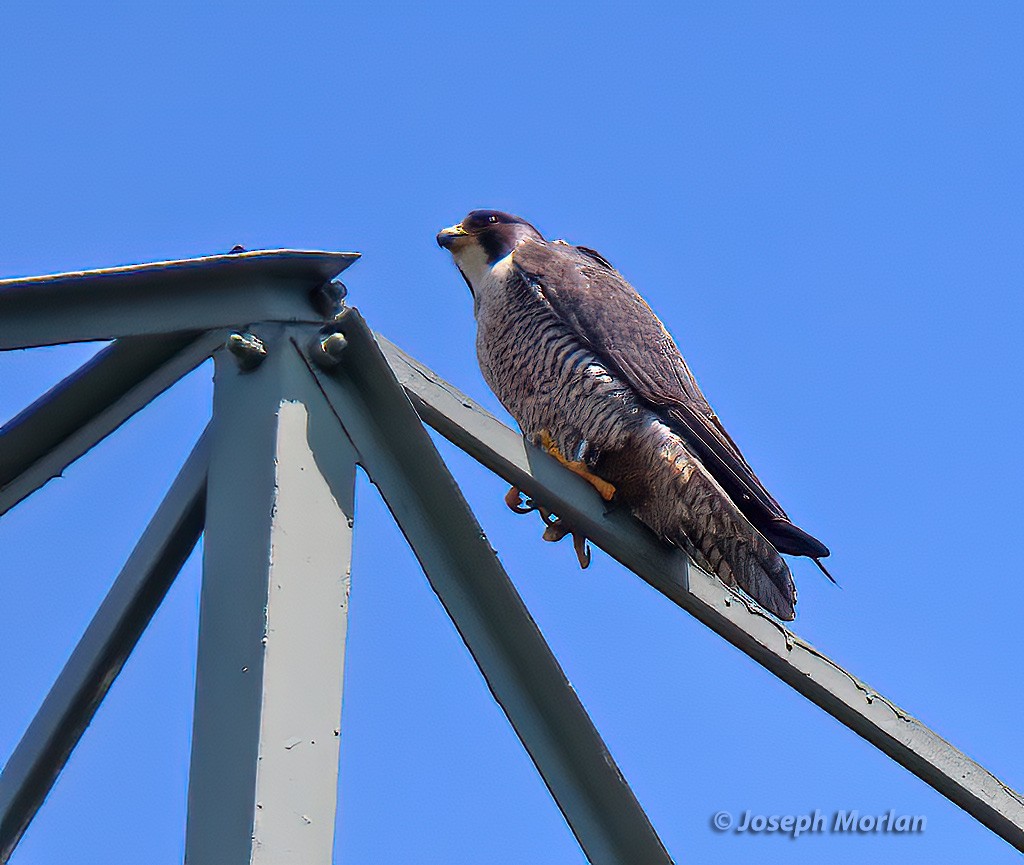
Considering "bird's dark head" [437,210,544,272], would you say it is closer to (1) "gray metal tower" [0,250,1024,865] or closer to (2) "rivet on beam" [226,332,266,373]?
(1) "gray metal tower" [0,250,1024,865]

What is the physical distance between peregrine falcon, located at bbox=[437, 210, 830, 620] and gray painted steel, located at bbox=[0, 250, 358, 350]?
1165mm

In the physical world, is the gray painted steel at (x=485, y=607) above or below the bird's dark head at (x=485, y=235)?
below

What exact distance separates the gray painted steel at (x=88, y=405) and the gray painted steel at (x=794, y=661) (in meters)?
0.70

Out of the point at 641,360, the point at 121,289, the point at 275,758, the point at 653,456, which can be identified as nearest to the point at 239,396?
the point at 121,289

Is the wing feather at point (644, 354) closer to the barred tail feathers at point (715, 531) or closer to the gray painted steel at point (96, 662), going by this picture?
the barred tail feathers at point (715, 531)

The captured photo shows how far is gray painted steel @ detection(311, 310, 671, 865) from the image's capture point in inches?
71.2

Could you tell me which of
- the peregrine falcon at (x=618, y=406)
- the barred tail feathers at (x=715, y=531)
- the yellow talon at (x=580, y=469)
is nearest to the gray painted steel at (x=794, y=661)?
the yellow talon at (x=580, y=469)

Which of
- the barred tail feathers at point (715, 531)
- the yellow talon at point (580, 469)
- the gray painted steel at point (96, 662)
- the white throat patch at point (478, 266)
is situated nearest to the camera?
the gray painted steel at point (96, 662)

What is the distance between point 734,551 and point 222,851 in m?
2.28

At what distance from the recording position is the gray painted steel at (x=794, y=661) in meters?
2.52

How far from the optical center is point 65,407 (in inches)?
78.5

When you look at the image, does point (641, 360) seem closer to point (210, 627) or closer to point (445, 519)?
point (445, 519)

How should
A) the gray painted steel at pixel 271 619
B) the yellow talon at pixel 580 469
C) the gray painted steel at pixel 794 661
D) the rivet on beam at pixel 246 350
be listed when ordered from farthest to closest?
the yellow talon at pixel 580 469
the gray painted steel at pixel 794 661
the rivet on beam at pixel 246 350
the gray painted steel at pixel 271 619

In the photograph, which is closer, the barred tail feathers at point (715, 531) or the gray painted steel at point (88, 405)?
the gray painted steel at point (88, 405)
